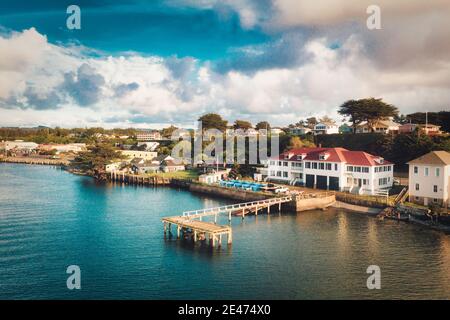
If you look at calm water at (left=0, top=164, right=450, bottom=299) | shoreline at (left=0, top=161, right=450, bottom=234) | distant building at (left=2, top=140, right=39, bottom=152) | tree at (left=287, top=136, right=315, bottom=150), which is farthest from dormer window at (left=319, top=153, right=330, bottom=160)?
distant building at (left=2, top=140, right=39, bottom=152)

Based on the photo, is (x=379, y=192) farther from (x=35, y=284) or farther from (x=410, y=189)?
(x=35, y=284)

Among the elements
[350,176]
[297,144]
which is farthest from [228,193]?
[297,144]

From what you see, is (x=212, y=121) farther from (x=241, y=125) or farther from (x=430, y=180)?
(x=430, y=180)

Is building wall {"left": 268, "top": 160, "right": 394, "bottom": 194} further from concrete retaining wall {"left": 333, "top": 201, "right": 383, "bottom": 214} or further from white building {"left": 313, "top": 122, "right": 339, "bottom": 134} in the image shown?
white building {"left": 313, "top": 122, "right": 339, "bottom": 134}

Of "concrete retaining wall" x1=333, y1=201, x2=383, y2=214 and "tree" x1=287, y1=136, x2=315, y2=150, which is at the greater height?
"tree" x1=287, y1=136, x2=315, y2=150

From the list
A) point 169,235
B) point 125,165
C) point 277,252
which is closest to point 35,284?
point 169,235

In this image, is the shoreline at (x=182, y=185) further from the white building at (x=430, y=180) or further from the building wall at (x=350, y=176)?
the building wall at (x=350, y=176)
